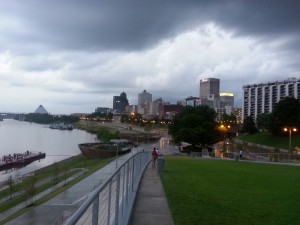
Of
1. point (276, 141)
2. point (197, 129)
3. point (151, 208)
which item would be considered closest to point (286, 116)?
point (276, 141)

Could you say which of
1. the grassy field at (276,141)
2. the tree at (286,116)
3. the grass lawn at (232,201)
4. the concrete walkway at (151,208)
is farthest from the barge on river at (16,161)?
the concrete walkway at (151,208)

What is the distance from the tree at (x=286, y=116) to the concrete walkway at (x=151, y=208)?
256 feet

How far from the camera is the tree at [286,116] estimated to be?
286ft

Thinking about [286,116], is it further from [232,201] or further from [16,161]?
[232,201]

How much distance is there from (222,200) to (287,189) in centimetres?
407

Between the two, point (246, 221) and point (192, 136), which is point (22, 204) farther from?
point (192, 136)

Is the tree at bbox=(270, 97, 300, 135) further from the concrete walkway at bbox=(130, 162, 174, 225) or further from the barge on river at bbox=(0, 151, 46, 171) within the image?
the concrete walkway at bbox=(130, 162, 174, 225)

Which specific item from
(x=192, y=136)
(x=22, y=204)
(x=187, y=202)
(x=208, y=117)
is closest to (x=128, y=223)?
(x=187, y=202)

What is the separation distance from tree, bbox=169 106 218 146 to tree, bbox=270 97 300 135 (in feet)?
51.8

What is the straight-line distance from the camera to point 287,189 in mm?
14898

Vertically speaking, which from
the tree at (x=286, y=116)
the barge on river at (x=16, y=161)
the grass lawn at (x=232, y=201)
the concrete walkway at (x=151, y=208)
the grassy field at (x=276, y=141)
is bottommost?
the barge on river at (x=16, y=161)

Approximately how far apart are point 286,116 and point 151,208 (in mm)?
82761

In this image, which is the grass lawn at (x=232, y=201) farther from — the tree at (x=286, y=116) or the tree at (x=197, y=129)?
the tree at (x=286, y=116)

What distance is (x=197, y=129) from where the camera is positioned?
7675cm
